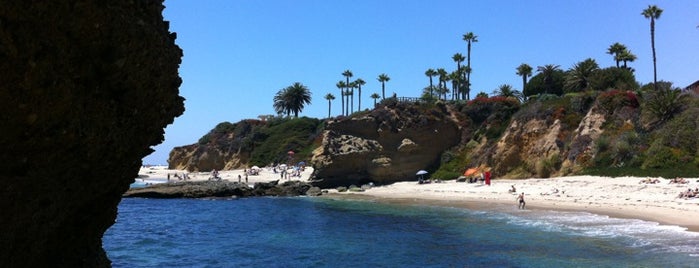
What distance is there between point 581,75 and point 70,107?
69953mm

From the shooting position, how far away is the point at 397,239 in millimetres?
23422

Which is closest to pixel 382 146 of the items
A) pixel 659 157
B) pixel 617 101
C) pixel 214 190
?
pixel 214 190

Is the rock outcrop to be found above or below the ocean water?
above

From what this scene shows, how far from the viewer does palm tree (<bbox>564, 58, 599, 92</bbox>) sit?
216 feet

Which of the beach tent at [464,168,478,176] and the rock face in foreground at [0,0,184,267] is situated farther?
Result: the beach tent at [464,168,478,176]

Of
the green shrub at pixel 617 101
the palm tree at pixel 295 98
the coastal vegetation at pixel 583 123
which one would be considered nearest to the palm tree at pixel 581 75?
the coastal vegetation at pixel 583 123

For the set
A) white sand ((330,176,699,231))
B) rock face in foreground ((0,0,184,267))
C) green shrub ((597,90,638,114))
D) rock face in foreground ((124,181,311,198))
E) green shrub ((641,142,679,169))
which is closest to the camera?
rock face in foreground ((0,0,184,267))

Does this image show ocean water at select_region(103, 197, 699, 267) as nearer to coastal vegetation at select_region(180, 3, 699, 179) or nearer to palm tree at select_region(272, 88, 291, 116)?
coastal vegetation at select_region(180, 3, 699, 179)

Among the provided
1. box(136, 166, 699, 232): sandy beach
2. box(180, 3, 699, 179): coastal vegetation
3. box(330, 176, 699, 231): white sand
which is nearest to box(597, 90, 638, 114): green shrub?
box(180, 3, 699, 179): coastal vegetation

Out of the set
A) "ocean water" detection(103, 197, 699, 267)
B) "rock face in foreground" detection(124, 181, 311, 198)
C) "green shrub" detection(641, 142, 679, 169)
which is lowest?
"ocean water" detection(103, 197, 699, 267)

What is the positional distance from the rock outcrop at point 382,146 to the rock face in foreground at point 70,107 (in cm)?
4731

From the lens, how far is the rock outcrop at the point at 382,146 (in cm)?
5391

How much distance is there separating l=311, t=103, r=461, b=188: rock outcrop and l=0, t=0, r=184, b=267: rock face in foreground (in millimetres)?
47313

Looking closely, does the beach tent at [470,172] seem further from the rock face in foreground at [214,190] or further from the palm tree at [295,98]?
the palm tree at [295,98]
